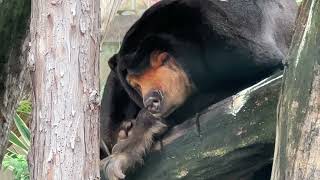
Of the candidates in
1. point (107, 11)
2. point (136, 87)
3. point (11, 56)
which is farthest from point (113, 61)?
point (107, 11)

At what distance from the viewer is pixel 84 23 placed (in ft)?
7.59

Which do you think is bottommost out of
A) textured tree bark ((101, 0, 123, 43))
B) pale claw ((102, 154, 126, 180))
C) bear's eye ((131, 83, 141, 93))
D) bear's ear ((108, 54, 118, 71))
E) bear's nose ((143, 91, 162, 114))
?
pale claw ((102, 154, 126, 180))

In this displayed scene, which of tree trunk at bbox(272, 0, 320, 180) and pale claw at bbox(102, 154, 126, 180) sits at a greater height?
tree trunk at bbox(272, 0, 320, 180)

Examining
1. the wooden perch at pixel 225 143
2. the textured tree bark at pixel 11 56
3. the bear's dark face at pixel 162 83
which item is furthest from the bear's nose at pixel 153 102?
the textured tree bark at pixel 11 56

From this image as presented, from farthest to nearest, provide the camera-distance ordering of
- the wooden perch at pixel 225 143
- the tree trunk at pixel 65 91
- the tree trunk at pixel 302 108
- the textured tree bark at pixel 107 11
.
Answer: the textured tree bark at pixel 107 11 < the wooden perch at pixel 225 143 < the tree trunk at pixel 65 91 < the tree trunk at pixel 302 108

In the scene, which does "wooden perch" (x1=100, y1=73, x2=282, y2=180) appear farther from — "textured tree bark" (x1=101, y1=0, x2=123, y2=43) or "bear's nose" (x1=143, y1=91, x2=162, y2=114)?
Result: "textured tree bark" (x1=101, y1=0, x2=123, y2=43)

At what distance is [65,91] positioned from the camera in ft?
7.36

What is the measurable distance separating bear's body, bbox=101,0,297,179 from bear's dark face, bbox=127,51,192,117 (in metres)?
0.01

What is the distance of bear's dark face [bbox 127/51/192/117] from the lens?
9.24ft

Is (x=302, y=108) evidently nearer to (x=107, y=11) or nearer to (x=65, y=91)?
(x=65, y=91)

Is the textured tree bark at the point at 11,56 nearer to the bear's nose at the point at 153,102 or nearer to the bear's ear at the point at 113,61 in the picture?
the bear's ear at the point at 113,61

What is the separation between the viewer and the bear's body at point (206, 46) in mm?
2830

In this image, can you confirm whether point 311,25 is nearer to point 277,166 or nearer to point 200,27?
point 277,166

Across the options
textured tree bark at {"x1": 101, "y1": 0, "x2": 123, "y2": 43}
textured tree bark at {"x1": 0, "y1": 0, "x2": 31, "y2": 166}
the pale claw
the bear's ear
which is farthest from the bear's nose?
textured tree bark at {"x1": 101, "y1": 0, "x2": 123, "y2": 43}
